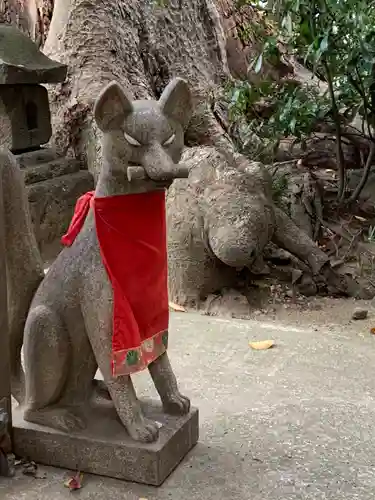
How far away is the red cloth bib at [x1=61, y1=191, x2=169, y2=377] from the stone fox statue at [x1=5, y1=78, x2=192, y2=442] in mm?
13

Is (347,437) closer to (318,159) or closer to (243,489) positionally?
(243,489)

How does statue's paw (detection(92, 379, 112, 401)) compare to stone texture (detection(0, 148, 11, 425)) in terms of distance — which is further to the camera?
statue's paw (detection(92, 379, 112, 401))

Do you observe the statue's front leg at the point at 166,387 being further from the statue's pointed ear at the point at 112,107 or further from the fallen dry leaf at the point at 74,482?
the statue's pointed ear at the point at 112,107

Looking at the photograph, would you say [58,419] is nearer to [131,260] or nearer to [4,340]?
[4,340]

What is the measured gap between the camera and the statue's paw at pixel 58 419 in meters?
2.01

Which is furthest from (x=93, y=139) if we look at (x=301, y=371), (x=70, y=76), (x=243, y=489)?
(x=243, y=489)

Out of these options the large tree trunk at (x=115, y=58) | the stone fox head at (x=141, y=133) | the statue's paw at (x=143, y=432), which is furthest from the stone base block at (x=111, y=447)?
the large tree trunk at (x=115, y=58)

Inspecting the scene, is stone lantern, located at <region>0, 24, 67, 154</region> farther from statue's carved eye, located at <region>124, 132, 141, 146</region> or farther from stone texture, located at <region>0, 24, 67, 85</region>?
statue's carved eye, located at <region>124, 132, 141, 146</region>

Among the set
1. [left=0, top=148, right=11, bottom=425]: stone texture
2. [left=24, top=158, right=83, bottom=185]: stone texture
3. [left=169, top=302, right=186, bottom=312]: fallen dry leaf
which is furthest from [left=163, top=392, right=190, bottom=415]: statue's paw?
[left=24, top=158, right=83, bottom=185]: stone texture

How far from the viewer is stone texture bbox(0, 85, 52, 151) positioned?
418 cm

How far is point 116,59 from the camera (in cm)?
505

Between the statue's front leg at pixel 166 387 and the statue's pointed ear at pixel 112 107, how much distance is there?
26.6 inches

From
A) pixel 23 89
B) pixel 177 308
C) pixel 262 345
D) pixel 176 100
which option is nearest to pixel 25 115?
pixel 23 89

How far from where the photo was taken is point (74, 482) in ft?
6.38
